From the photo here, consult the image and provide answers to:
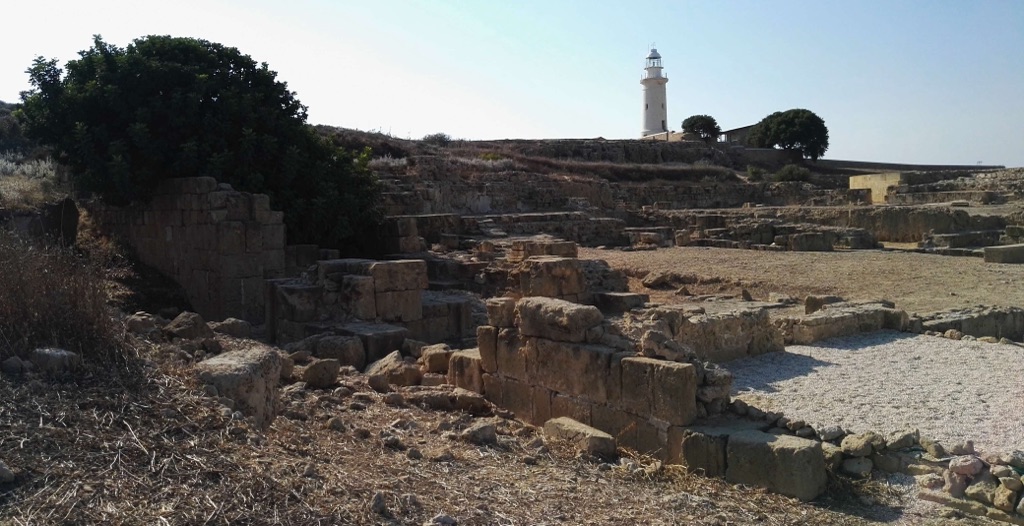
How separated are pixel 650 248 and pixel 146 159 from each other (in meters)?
12.7

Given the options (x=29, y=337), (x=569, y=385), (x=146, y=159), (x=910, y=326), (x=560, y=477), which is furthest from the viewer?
(x=146, y=159)

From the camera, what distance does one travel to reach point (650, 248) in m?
21.5

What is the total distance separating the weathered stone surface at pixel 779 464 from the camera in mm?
4930

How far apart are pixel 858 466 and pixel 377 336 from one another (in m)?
5.54

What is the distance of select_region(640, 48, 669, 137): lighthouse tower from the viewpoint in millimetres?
66219

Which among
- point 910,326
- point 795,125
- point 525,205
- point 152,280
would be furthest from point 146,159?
point 795,125

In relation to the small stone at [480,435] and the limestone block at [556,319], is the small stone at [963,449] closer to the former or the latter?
the limestone block at [556,319]

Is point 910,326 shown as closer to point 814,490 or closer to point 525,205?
point 814,490

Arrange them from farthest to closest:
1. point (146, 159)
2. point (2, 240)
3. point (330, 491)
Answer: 1. point (146, 159)
2. point (2, 240)
3. point (330, 491)

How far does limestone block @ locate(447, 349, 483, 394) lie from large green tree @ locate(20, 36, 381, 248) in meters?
7.37

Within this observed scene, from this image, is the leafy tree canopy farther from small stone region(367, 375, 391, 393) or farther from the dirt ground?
small stone region(367, 375, 391, 393)

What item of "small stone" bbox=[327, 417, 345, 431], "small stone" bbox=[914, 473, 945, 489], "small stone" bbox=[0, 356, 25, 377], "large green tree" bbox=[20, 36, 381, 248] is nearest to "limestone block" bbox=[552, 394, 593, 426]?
"small stone" bbox=[327, 417, 345, 431]

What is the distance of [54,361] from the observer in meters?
4.49

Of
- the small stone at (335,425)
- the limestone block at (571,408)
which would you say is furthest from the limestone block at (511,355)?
the small stone at (335,425)
